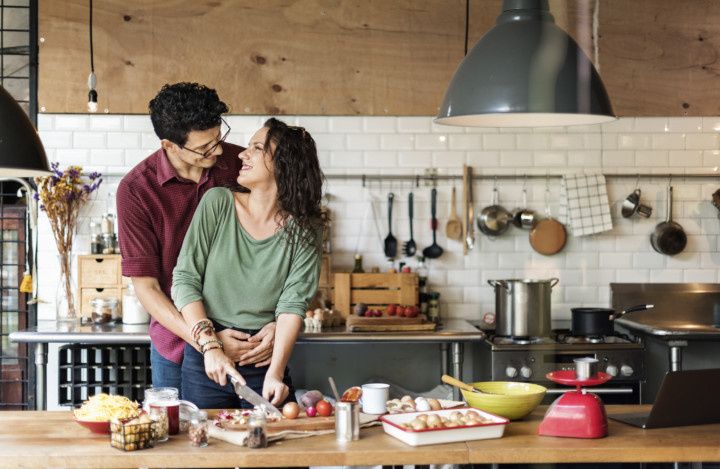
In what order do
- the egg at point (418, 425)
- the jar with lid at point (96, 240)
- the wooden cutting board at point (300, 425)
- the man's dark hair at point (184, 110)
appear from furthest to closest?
the jar with lid at point (96, 240) < the man's dark hair at point (184, 110) < the wooden cutting board at point (300, 425) < the egg at point (418, 425)

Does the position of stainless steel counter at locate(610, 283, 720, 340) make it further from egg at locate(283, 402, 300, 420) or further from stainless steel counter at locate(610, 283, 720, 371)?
egg at locate(283, 402, 300, 420)

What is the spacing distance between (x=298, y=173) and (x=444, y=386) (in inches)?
104

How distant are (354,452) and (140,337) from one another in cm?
282

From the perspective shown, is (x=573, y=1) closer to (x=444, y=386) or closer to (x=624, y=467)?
(x=444, y=386)

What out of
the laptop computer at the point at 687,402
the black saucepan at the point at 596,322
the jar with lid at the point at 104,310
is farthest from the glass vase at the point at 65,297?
the laptop computer at the point at 687,402

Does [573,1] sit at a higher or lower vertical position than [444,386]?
higher

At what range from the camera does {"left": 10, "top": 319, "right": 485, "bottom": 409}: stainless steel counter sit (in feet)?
17.0

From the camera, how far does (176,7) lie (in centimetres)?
603

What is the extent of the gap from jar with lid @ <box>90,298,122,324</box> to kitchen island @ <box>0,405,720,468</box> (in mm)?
2862

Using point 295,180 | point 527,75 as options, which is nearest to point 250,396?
point 295,180

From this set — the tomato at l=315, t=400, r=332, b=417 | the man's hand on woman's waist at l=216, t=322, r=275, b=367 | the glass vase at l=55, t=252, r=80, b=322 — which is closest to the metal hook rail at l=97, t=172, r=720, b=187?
the glass vase at l=55, t=252, r=80, b=322

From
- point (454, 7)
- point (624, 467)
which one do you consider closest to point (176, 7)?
point (454, 7)

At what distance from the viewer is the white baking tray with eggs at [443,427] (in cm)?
270

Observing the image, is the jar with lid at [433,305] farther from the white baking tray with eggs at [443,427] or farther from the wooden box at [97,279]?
the white baking tray with eggs at [443,427]
